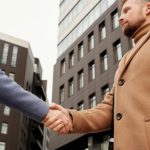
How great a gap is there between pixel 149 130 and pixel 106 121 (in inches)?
26.5

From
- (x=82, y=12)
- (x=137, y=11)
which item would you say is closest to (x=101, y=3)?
(x=82, y=12)

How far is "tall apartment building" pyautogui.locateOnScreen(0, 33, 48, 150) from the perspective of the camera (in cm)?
5150

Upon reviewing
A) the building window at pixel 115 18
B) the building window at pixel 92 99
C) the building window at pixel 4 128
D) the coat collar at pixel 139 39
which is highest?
the building window at pixel 115 18

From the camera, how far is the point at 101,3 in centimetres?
3195

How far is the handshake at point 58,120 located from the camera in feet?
9.57

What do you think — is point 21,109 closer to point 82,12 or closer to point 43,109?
point 43,109

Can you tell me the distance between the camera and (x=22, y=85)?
5622 centimetres

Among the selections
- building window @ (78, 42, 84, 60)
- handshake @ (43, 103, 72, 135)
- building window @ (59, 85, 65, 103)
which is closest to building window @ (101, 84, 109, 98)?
building window @ (78, 42, 84, 60)

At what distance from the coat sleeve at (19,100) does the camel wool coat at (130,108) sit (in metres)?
0.35

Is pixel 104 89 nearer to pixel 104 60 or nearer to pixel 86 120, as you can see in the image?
pixel 104 60

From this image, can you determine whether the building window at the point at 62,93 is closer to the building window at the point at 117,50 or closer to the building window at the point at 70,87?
the building window at the point at 70,87

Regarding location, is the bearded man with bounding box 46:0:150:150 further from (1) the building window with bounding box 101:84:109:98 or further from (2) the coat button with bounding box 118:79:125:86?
(1) the building window with bounding box 101:84:109:98

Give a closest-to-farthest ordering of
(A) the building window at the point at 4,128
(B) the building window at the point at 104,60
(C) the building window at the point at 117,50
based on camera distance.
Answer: (C) the building window at the point at 117,50, (B) the building window at the point at 104,60, (A) the building window at the point at 4,128

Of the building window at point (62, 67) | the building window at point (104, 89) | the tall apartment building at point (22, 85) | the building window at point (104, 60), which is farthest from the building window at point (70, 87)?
the tall apartment building at point (22, 85)
